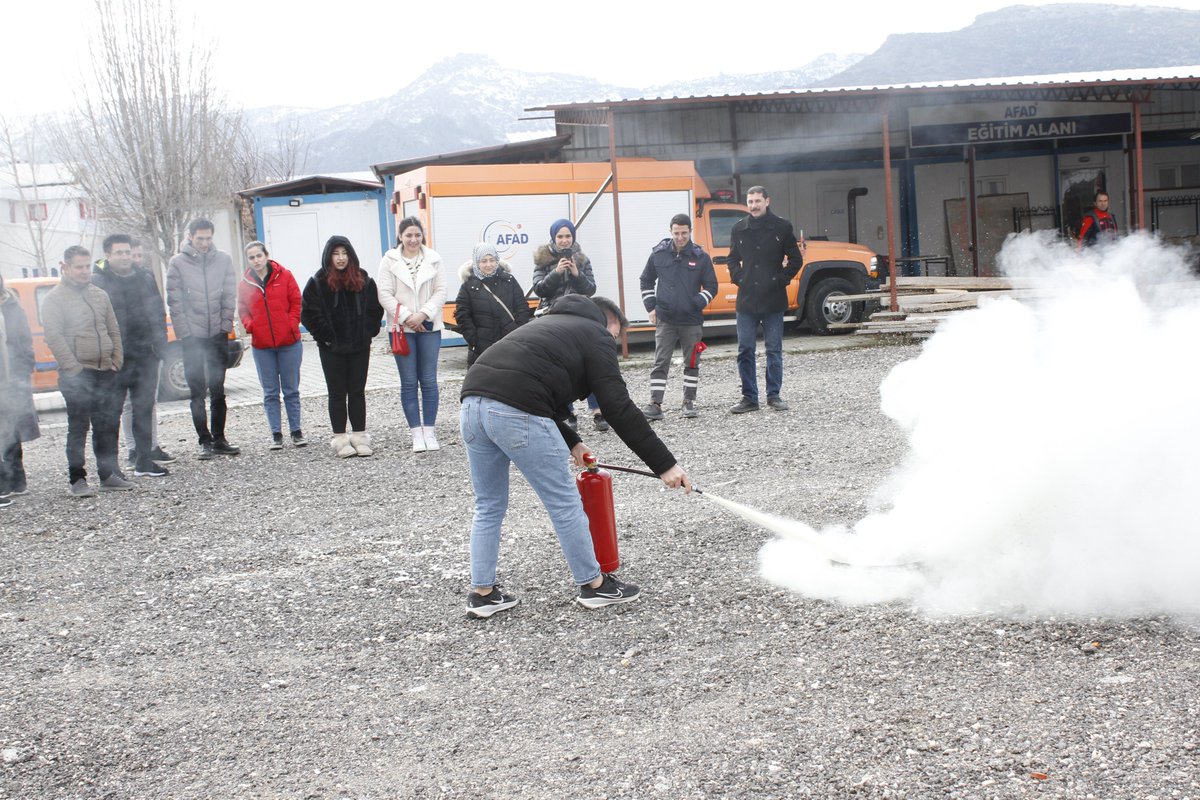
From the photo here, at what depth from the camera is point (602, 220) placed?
1584cm

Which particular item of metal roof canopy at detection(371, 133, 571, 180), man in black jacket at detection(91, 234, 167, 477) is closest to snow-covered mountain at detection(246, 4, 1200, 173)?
metal roof canopy at detection(371, 133, 571, 180)

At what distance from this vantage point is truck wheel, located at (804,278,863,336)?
16.6m

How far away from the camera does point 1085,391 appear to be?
4.63m

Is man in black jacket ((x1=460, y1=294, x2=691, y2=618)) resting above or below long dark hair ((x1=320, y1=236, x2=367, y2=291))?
below

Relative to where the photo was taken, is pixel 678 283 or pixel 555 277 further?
pixel 678 283

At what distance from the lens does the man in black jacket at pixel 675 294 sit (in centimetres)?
995

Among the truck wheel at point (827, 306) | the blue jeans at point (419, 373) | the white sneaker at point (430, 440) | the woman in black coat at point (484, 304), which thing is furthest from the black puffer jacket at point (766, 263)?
the truck wheel at point (827, 306)

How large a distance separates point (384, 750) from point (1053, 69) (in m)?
107

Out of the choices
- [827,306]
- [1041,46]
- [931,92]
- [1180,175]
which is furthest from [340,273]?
[1041,46]

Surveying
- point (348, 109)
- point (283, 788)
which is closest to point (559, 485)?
point (283, 788)

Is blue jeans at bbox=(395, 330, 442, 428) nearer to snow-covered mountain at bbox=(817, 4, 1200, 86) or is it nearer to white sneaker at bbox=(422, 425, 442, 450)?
white sneaker at bbox=(422, 425, 442, 450)

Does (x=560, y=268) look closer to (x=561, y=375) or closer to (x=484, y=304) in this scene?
(x=484, y=304)

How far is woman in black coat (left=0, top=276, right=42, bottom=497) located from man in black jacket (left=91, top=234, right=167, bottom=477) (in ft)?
2.04

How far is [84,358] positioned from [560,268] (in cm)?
381
